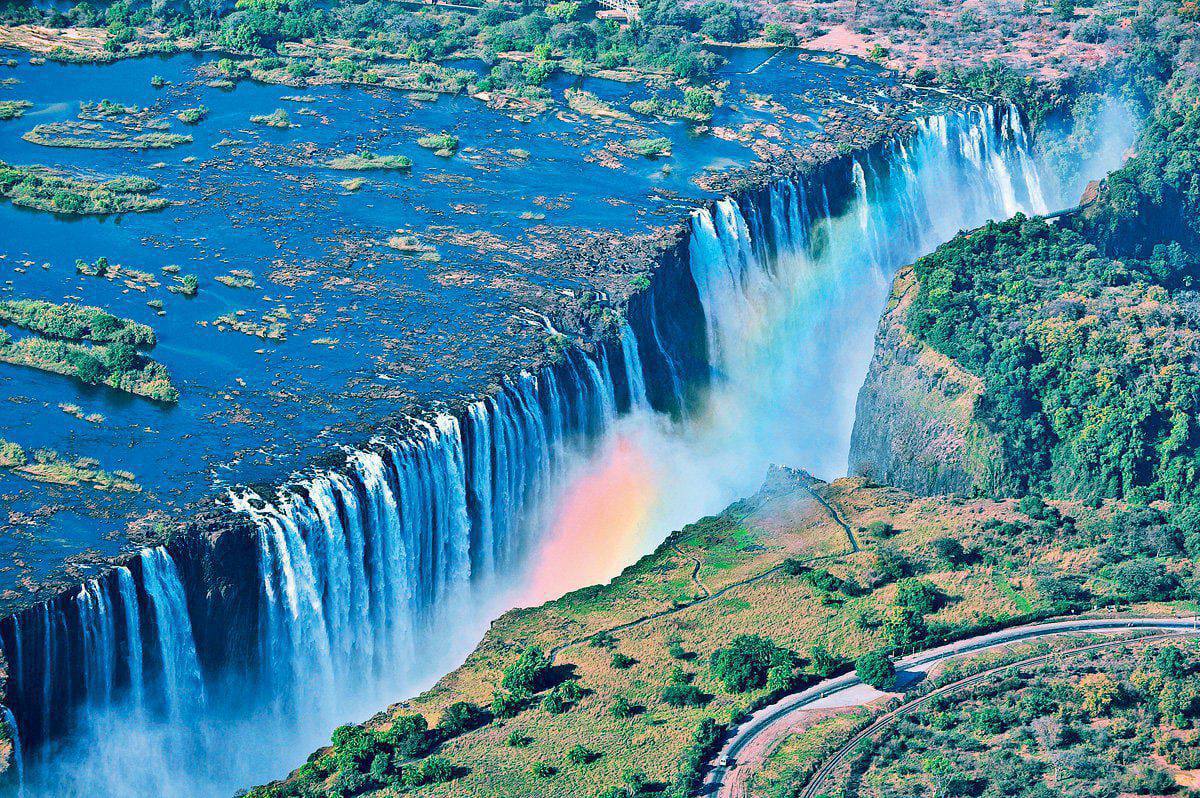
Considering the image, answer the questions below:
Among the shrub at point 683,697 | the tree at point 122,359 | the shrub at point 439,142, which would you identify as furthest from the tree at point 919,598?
the shrub at point 439,142

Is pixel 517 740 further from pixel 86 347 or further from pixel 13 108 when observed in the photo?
pixel 13 108

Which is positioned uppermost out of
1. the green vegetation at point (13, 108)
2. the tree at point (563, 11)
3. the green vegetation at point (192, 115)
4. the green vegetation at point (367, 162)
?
the tree at point (563, 11)

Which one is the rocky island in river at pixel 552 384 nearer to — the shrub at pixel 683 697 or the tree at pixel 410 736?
the tree at pixel 410 736

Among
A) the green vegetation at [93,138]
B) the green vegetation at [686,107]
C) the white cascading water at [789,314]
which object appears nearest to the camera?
the white cascading water at [789,314]

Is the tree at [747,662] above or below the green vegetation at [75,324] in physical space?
below

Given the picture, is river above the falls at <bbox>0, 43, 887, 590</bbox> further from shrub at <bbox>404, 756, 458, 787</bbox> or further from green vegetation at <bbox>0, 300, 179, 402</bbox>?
shrub at <bbox>404, 756, 458, 787</bbox>

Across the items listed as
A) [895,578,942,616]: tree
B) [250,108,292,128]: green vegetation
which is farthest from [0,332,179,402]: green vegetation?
[895,578,942,616]: tree

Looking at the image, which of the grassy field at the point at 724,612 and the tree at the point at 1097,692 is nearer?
the grassy field at the point at 724,612
